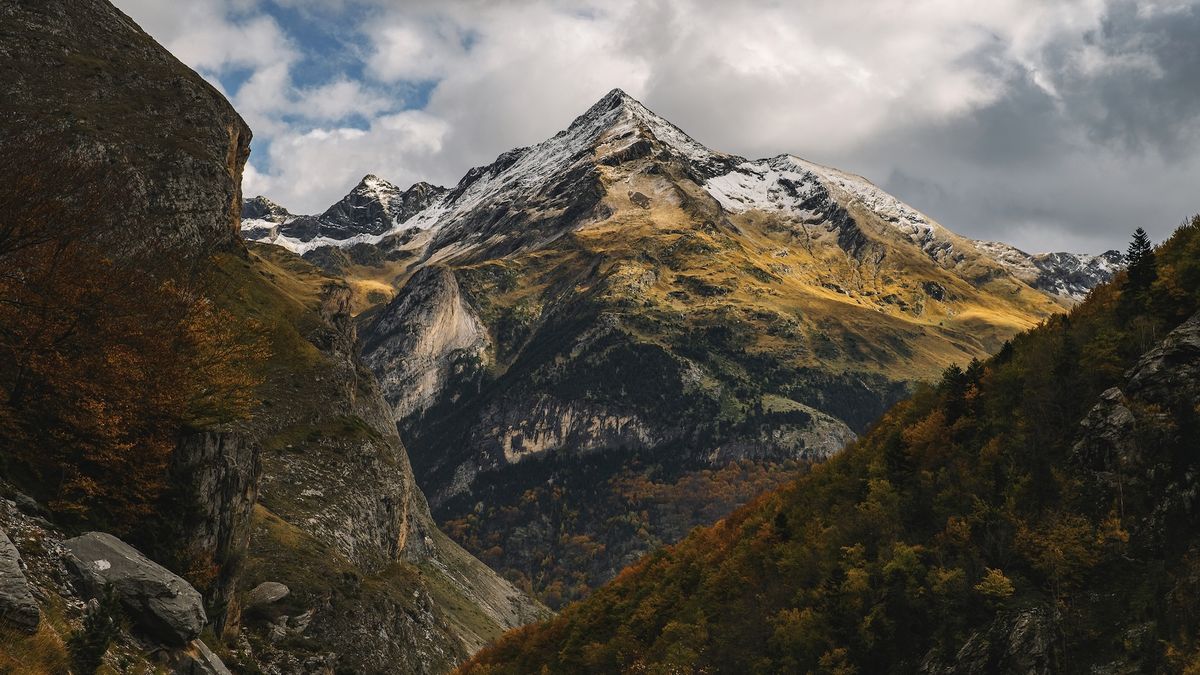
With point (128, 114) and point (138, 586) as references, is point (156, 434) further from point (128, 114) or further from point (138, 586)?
point (128, 114)

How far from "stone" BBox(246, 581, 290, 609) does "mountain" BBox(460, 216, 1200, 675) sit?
113 ft

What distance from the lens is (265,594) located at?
196 feet

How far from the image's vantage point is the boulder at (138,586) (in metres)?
27.4

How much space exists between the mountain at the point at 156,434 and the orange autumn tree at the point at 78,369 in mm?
114

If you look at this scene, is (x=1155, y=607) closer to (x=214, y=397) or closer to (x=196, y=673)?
(x=196, y=673)

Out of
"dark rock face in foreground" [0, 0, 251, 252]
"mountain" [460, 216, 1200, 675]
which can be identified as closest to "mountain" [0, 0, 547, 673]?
"dark rock face in foreground" [0, 0, 251, 252]

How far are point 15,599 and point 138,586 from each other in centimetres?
761

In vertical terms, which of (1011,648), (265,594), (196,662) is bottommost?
(265,594)

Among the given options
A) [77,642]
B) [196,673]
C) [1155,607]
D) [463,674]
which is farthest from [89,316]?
[463,674]

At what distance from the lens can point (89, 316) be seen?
126ft

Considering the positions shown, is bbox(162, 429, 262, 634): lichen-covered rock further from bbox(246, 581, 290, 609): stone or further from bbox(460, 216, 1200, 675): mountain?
bbox(460, 216, 1200, 675): mountain

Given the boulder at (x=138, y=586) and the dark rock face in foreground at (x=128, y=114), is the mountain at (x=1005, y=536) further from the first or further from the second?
the dark rock face in foreground at (x=128, y=114)

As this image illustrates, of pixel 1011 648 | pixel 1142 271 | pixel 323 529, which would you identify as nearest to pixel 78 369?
pixel 323 529

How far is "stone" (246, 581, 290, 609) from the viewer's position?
5812cm
